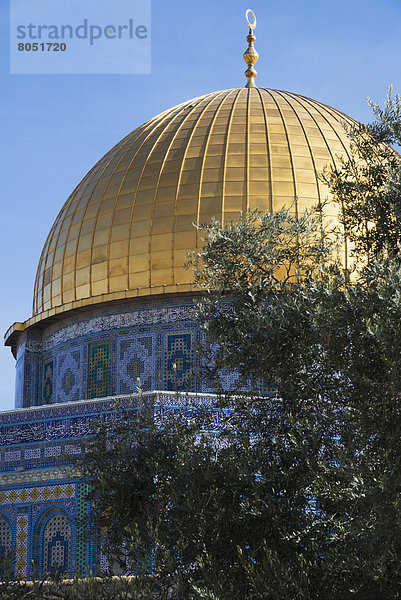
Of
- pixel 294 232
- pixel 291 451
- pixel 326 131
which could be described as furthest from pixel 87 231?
pixel 291 451

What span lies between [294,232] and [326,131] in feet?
21.4

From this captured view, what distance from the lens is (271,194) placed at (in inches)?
489

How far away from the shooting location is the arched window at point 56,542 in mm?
10086

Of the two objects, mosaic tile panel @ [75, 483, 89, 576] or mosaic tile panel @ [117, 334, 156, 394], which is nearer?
mosaic tile panel @ [75, 483, 89, 576]

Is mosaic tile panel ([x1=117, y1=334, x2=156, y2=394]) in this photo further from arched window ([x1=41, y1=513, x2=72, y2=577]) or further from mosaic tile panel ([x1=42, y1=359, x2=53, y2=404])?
arched window ([x1=41, y1=513, x2=72, y2=577])

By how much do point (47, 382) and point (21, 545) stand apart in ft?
11.0

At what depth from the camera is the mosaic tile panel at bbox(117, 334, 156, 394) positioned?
1207cm

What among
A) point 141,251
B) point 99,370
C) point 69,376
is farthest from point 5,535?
point 141,251

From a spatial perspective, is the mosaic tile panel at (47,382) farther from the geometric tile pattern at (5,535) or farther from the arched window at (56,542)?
the arched window at (56,542)

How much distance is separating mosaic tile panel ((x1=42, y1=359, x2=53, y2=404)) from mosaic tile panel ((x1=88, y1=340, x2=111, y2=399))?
90cm

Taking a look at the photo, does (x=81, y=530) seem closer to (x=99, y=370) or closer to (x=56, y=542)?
(x=56, y=542)

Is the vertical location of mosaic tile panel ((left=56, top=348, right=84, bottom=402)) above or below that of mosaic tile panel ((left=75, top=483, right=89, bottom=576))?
above

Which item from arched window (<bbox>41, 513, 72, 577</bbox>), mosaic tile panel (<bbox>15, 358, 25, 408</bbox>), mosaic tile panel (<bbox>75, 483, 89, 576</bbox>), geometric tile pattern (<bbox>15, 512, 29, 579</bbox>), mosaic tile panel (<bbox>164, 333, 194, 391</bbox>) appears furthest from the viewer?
mosaic tile panel (<bbox>15, 358, 25, 408</bbox>)

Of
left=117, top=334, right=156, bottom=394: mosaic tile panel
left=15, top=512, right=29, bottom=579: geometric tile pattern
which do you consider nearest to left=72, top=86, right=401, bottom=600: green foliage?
left=15, top=512, right=29, bottom=579: geometric tile pattern
